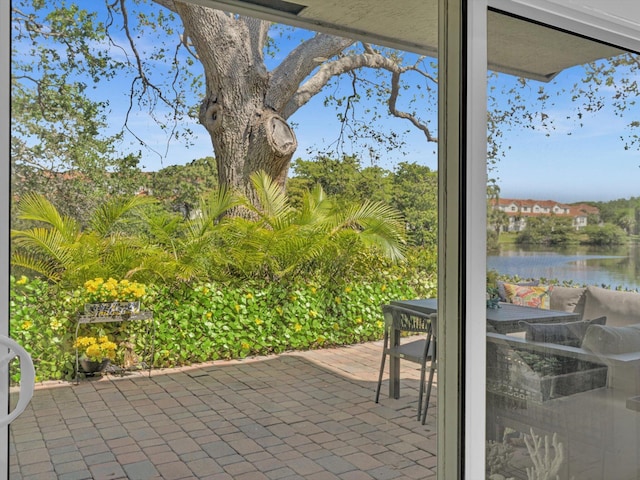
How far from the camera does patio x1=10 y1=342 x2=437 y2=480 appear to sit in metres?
1.70

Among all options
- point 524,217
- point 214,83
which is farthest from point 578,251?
point 214,83

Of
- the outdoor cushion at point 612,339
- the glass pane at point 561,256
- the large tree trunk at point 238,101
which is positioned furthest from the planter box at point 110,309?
the outdoor cushion at point 612,339

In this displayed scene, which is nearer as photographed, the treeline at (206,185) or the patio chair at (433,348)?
the treeline at (206,185)

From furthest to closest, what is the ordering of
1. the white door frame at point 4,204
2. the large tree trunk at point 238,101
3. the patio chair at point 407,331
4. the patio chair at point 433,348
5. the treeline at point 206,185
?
the large tree trunk at point 238,101
the patio chair at point 407,331
the patio chair at point 433,348
the treeline at point 206,185
the white door frame at point 4,204

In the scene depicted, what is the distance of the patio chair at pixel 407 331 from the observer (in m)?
1.64

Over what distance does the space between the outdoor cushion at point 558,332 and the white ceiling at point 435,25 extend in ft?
2.31

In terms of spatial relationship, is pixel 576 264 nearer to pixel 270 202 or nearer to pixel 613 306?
pixel 613 306

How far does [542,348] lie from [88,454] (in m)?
1.36

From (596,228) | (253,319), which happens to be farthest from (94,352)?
(596,228)

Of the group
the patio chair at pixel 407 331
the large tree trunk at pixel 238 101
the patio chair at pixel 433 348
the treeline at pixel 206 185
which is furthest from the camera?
the large tree trunk at pixel 238 101

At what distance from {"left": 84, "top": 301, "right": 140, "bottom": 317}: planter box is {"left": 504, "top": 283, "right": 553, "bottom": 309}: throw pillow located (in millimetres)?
1184

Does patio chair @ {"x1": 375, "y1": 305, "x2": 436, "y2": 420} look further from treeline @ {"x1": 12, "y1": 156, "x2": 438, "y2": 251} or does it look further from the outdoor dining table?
treeline @ {"x1": 12, "y1": 156, "x2": 438, "y2": 251}

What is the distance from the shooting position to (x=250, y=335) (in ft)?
7.14

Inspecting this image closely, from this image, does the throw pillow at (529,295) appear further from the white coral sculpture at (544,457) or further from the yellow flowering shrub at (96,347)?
the yellow flowering shrub at (96,347)
